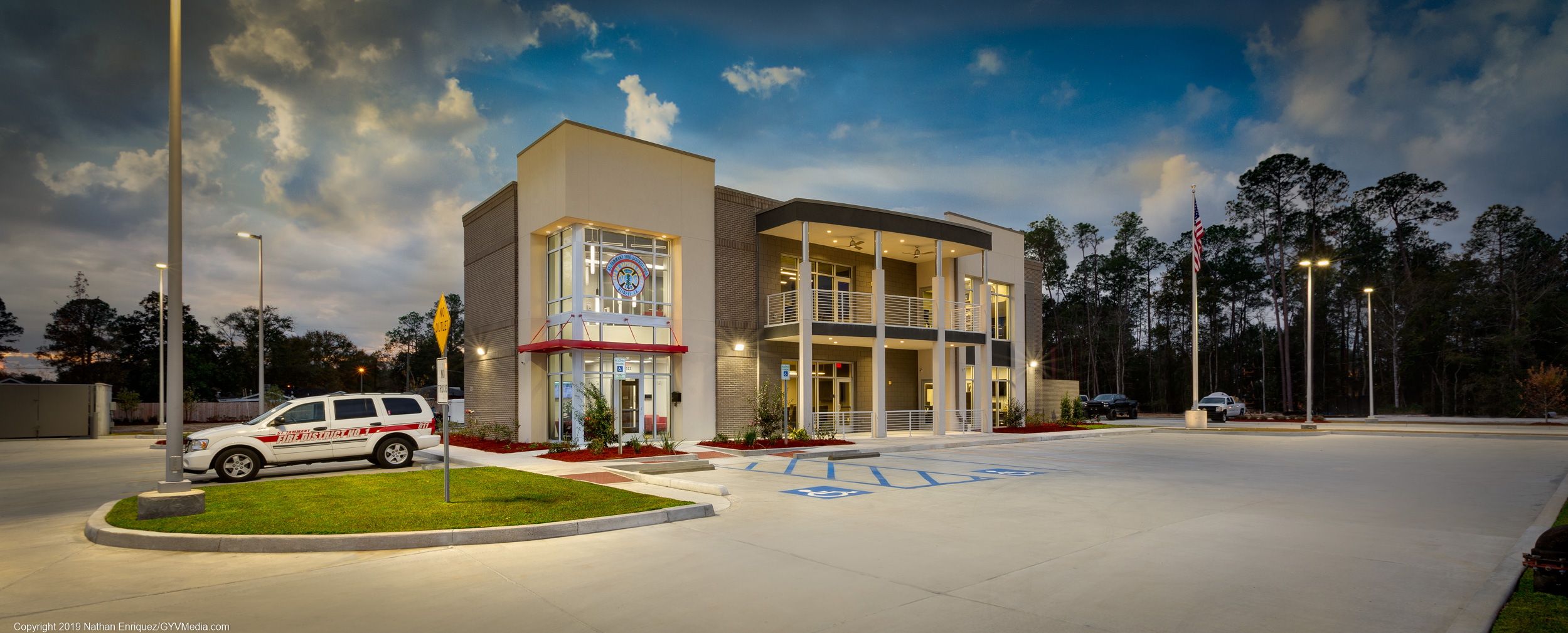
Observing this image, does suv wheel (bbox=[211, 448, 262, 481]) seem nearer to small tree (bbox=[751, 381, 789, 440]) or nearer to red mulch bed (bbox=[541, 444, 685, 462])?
red mulch bed (bbox=[541, 444, 685, 462])

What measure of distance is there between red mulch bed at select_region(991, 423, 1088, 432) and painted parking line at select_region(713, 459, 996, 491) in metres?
13.7

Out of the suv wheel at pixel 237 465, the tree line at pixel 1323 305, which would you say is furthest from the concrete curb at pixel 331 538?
the tree line at pixel 1323 305

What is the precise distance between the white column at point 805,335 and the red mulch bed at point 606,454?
5.90 metres

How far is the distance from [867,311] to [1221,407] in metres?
26.6

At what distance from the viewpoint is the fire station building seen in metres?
22.0

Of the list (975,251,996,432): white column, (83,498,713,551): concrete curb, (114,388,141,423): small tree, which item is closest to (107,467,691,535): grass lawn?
(83,498,713,551): concrete curb

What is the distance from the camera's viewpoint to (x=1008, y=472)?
15617 mm

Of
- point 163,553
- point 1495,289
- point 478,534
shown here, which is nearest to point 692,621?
point 478,534

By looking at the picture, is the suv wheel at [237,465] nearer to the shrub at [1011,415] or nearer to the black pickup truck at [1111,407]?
the shrub at [1011,415]

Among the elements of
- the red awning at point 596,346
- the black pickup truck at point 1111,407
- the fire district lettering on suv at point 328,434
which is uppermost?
the red awning at point 596,346

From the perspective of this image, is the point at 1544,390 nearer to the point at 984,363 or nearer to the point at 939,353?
the point at 984,363

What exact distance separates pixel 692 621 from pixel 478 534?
4006 millimetres

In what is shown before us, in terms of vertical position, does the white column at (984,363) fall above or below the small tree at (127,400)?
above

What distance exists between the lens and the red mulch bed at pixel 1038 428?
29656 millimetres
